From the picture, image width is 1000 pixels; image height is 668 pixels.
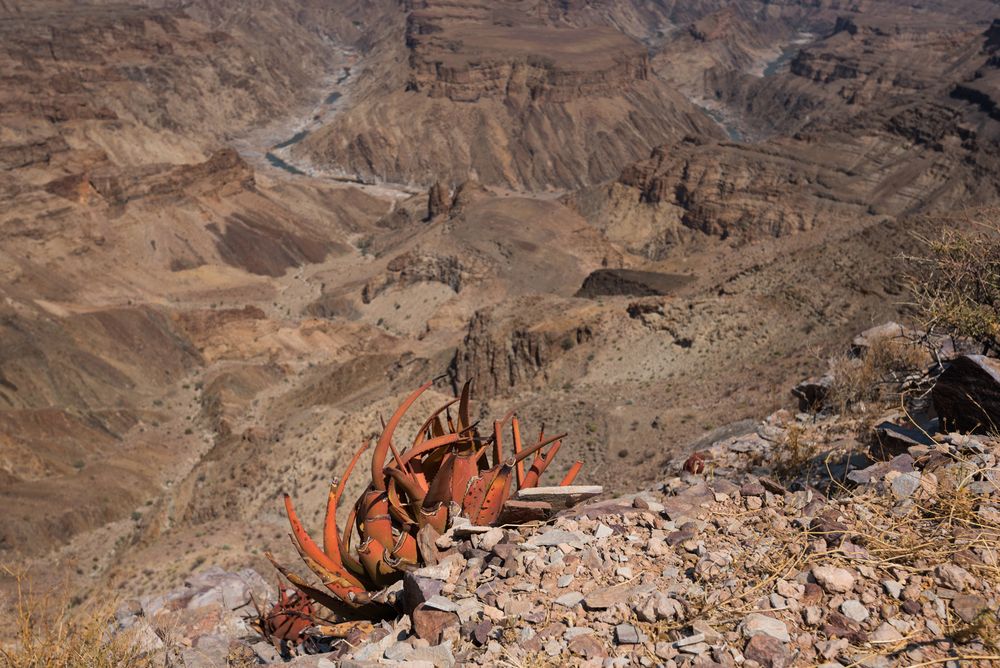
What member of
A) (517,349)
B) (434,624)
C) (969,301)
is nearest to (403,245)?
(517,349)

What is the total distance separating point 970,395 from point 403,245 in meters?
62.9

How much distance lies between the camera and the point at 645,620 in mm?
4277

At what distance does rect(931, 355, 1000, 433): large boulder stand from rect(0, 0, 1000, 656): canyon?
6008 mm

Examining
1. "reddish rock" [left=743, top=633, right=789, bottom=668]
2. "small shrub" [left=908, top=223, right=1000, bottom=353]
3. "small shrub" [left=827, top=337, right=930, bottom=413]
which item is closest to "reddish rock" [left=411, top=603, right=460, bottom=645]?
"reddish rock" [left=743, top=633, right=789, bottom=668]

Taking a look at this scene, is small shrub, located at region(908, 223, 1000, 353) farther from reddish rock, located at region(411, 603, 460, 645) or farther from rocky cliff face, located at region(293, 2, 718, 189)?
rocky cliff face, located at region(293, 2, 718, 189)

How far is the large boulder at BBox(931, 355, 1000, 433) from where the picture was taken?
19.1 feet

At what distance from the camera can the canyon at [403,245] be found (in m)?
21.7

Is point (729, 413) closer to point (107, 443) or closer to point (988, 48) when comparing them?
point (107, 443)

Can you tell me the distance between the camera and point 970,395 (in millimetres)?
6000

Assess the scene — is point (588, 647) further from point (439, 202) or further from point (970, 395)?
point (439, 202)

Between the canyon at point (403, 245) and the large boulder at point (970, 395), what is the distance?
19.7ft

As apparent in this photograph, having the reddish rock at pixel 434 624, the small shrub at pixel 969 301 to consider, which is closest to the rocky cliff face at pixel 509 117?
the small shrub at pixel 969 301

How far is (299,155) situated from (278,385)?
78.8m

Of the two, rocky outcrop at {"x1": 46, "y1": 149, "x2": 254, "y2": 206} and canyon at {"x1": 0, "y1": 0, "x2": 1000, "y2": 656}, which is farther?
rocky outcrop at {"x1": 46, "y1": 149, "x2": 254, "y2": 206}
